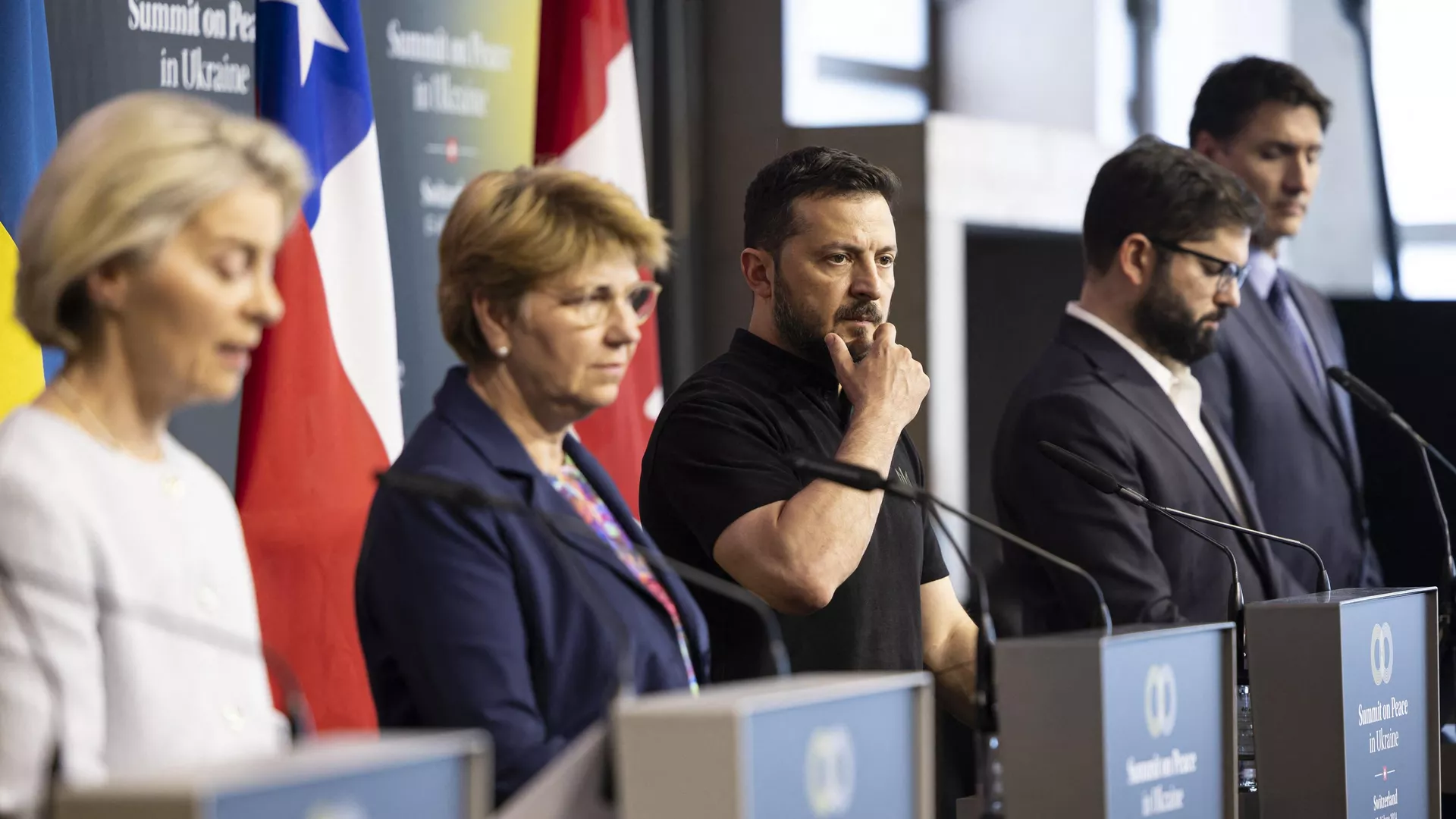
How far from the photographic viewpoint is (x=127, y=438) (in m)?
1.71

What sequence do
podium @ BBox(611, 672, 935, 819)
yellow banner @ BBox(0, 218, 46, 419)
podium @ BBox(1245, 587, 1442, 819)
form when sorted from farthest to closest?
yellow banner @ BBox(0, 218, 46, 419), podium @ BBox(1245, 587, 1442, 819), podium @ BBox(611, 672, 935, 819)

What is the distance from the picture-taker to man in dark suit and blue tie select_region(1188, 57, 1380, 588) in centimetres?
400

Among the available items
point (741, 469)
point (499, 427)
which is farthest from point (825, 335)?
point (499, 427)

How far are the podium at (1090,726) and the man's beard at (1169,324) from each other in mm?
1576

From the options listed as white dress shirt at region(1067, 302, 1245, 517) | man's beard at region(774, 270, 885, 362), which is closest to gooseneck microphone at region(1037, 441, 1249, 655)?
man's beard at region(774, 270, 885, 362)

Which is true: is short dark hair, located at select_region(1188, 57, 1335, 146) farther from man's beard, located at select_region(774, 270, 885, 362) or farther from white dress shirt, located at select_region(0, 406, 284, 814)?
white dress shirt, located at select_region(0, 406, 284, 814)

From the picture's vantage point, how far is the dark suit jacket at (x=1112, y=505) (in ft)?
10.1

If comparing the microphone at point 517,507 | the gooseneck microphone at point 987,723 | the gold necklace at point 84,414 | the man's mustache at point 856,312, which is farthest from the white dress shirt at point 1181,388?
the gold necklace at point 84,414

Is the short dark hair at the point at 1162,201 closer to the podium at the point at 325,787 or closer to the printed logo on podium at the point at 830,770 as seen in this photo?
the printed logo on podium at the point at 830,770

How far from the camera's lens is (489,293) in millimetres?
2061

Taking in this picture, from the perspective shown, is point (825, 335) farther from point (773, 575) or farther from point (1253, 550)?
point (1253, 550)

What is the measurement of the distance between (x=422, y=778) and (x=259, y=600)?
2.09 metres

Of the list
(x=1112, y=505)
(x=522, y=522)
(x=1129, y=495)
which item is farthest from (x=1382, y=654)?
(x=522, y=522)

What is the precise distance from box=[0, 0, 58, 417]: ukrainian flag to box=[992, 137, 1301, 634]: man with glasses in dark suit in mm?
1621
